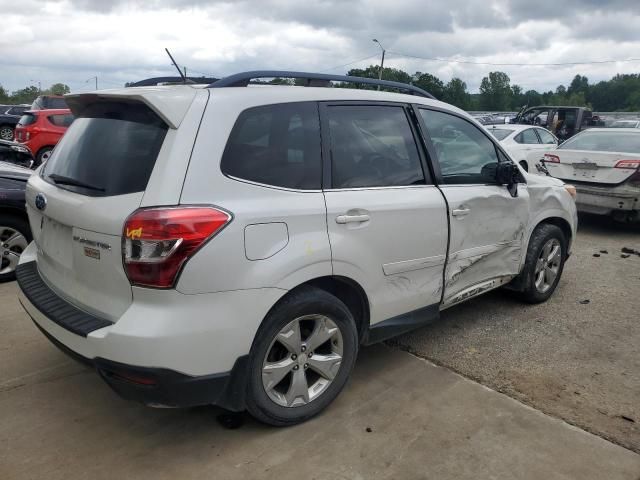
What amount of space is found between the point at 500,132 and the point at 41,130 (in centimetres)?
1064

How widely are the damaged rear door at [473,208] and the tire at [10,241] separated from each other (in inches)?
153

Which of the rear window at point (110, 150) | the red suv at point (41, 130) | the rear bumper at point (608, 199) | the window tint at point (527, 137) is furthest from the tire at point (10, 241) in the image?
the window tint at point (527, 137)

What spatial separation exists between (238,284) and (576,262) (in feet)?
16.8

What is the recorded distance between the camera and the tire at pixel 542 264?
15.1 feet

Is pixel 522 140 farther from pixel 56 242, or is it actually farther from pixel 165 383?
pixel 165 383

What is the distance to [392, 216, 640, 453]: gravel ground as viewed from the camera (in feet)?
10.6

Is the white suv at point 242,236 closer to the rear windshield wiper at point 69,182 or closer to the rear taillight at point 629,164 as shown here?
the rear windshield wiper at point 69,182

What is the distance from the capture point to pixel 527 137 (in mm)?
12414

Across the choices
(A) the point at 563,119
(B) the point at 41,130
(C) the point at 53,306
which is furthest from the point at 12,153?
(A) the point at 563,119

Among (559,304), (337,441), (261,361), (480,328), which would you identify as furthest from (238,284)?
(559,304)

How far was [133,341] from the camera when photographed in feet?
7.72

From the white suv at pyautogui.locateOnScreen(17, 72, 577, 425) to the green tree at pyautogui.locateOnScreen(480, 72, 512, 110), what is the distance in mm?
93283

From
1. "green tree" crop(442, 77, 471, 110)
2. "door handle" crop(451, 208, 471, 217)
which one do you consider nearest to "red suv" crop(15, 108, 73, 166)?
"door handle" crop(451, 208, 471, 217)

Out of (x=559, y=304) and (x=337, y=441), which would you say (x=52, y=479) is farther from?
(x=559, y=304)
